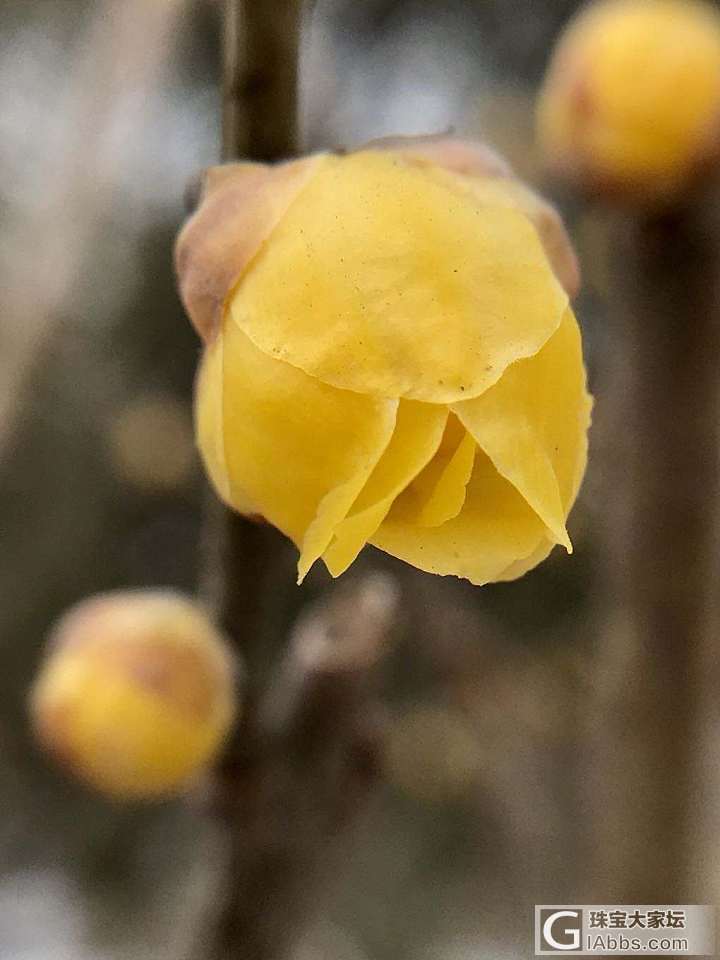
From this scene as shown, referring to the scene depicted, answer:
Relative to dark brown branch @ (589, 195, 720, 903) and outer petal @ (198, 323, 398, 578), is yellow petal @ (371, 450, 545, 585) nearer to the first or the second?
outer petal @ (198, 323, 398, 578)

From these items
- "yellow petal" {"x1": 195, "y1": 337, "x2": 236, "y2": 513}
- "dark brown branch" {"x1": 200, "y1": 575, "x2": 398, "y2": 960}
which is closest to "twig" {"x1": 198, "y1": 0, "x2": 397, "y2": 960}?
"dark brown branch" {"x1": 200, "y1": 575, "x2": 398, "y2": 960}

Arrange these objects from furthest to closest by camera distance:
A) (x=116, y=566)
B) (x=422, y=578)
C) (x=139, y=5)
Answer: (x=116, y=566) < (x=422, y=578) < (x=139, y=5)

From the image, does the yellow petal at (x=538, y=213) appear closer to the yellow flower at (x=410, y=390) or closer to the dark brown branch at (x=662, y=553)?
the yellow flower at (x=410, y=390)

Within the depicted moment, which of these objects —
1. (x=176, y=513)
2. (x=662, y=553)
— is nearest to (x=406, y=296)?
(x=662, y=553)

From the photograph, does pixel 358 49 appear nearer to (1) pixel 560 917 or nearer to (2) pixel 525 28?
(2) pixel 525 28

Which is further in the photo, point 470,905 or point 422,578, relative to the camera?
point 470,905

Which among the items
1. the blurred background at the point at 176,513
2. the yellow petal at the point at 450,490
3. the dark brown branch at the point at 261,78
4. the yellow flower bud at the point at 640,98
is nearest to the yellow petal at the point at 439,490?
the yellow petal at the point at 450,490

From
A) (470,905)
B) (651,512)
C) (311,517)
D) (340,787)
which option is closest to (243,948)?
(340,787)
